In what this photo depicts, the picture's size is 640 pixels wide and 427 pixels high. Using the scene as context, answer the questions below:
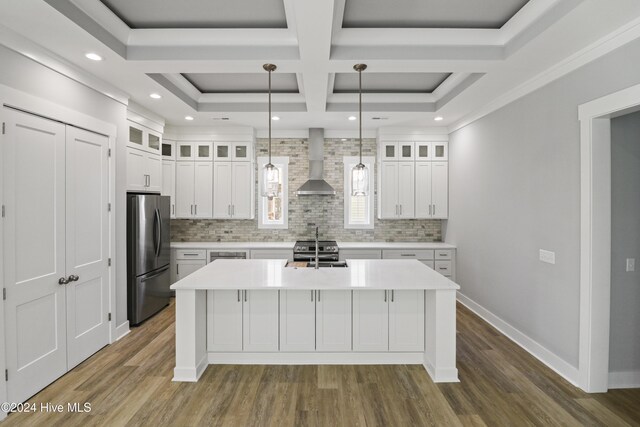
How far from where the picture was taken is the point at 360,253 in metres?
5.43

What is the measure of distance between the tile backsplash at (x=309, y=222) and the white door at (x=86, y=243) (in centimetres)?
236

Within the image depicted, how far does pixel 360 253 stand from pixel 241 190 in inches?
90.7

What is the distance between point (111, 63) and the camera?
3.02 metres

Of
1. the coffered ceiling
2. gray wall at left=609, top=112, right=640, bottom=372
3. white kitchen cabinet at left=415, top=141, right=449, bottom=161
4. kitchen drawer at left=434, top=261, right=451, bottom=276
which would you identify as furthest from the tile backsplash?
gray wall at left=609, top=112, right=640, bottom=372

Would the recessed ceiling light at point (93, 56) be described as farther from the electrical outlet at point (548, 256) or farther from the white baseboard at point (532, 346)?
the white baseboard at point (532, 346)

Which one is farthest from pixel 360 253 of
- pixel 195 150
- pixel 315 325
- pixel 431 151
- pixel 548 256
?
pixel 195 150

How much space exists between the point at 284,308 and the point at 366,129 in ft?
12.2

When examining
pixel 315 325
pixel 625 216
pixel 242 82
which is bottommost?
pixel 315 325

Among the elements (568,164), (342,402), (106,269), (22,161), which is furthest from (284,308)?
(568,164)

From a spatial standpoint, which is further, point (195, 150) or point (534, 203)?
point (195, 150)

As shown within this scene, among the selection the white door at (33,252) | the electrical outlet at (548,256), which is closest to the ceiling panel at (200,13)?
the white door at (33,252)

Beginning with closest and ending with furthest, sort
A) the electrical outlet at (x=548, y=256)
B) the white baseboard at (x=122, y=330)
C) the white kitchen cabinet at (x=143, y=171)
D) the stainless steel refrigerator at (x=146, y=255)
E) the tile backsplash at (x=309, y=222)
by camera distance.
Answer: the electrical outlet at (x=548, y=256) < the white baseboard at (x=122, y=330) < the stainless steel refrigerator at (x=146, y=255) < the white kitchen cabinet at (x=143, y=171) < the tile backsplash at (x=309, y=222)

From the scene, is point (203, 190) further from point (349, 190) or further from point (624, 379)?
point (624, 379)

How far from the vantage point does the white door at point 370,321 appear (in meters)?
3.18
